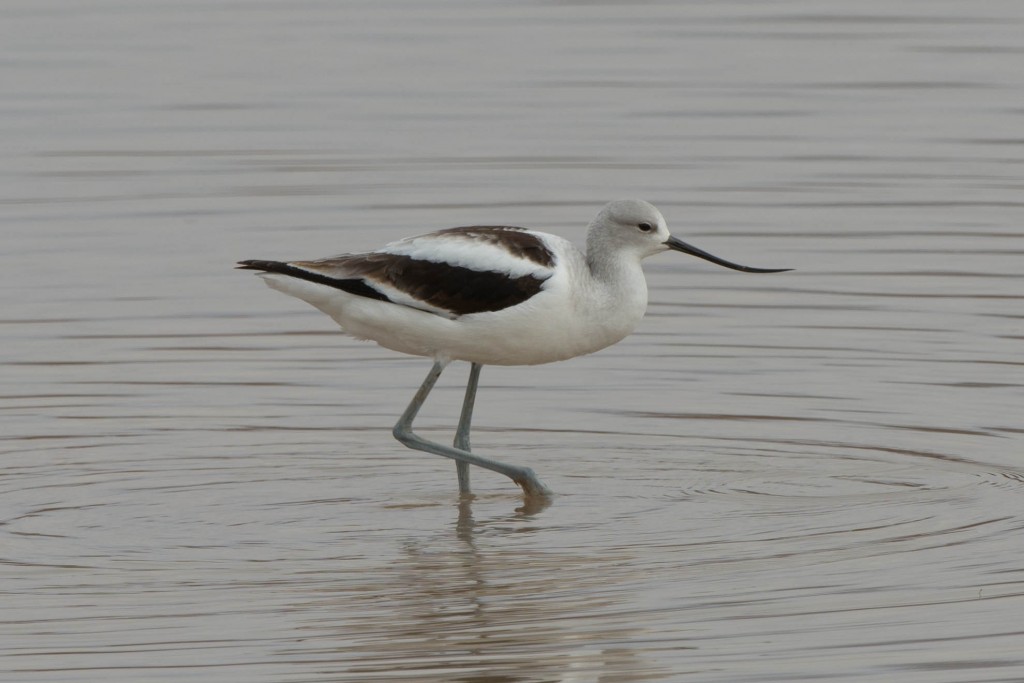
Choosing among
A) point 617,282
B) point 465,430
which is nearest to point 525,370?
point 465,430

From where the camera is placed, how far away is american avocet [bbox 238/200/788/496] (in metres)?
9.74

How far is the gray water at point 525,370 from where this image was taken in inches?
328

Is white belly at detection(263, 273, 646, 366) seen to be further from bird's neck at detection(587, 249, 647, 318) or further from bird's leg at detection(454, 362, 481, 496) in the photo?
bird's leg at detection(454, 362, 481, 496)

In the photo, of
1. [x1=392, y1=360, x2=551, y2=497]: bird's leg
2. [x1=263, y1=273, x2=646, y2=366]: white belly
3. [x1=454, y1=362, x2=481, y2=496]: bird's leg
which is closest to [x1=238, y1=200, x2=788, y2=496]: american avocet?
[x1=263, y1=273, x2=646, y2=366]: white belly

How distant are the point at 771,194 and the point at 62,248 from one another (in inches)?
190

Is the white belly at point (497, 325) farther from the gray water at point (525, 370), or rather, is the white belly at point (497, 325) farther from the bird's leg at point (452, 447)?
the gray water at point (525, 370)

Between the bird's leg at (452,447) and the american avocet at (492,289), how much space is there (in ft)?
1.10

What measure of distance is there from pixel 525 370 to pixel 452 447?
2.13 metres

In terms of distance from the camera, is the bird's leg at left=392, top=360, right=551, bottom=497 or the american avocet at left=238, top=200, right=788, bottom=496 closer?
the american avocet at left=238, top=200, right=788, bottom=496

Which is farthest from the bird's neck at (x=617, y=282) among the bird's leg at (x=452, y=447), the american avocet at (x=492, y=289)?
the bird's leg at (x=452, y=447)

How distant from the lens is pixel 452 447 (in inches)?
414

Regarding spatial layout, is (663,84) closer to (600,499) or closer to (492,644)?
(600,499)

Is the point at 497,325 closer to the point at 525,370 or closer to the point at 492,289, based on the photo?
the point at 492,289

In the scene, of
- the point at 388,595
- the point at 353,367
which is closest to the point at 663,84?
the point at 353,367
